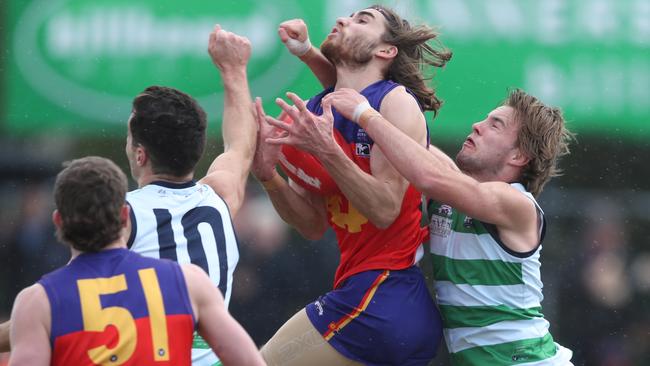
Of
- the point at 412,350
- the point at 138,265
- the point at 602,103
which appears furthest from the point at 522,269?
the point at 602,103

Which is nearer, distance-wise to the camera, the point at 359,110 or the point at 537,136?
the point at 359,110

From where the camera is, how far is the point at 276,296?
7.13m

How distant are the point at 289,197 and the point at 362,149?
0.44 meters

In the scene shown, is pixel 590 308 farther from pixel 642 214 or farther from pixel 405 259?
pixel 405 259

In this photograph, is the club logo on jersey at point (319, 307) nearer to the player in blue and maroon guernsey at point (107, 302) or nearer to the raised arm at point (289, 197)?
the raised arm at point (289, 197)

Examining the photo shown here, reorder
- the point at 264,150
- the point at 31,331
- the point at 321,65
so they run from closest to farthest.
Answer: the point at 31,331 < the point at 264,150 < the point at 321,65

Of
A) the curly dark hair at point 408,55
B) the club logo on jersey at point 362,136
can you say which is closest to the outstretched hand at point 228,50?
the club logo on jersey at point 362,136

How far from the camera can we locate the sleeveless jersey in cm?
347

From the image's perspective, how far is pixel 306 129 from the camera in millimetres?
4035

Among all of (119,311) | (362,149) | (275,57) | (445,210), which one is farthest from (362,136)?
(275,57)

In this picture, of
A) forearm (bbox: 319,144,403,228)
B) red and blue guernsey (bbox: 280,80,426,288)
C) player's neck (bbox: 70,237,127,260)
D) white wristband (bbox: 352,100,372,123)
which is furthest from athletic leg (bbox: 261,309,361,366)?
player's neck (bbox: 70,237,127,260)

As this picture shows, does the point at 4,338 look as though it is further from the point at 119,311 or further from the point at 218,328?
the point at 218,328

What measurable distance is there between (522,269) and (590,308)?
3203 mm

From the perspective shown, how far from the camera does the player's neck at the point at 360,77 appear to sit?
454 centimetres
